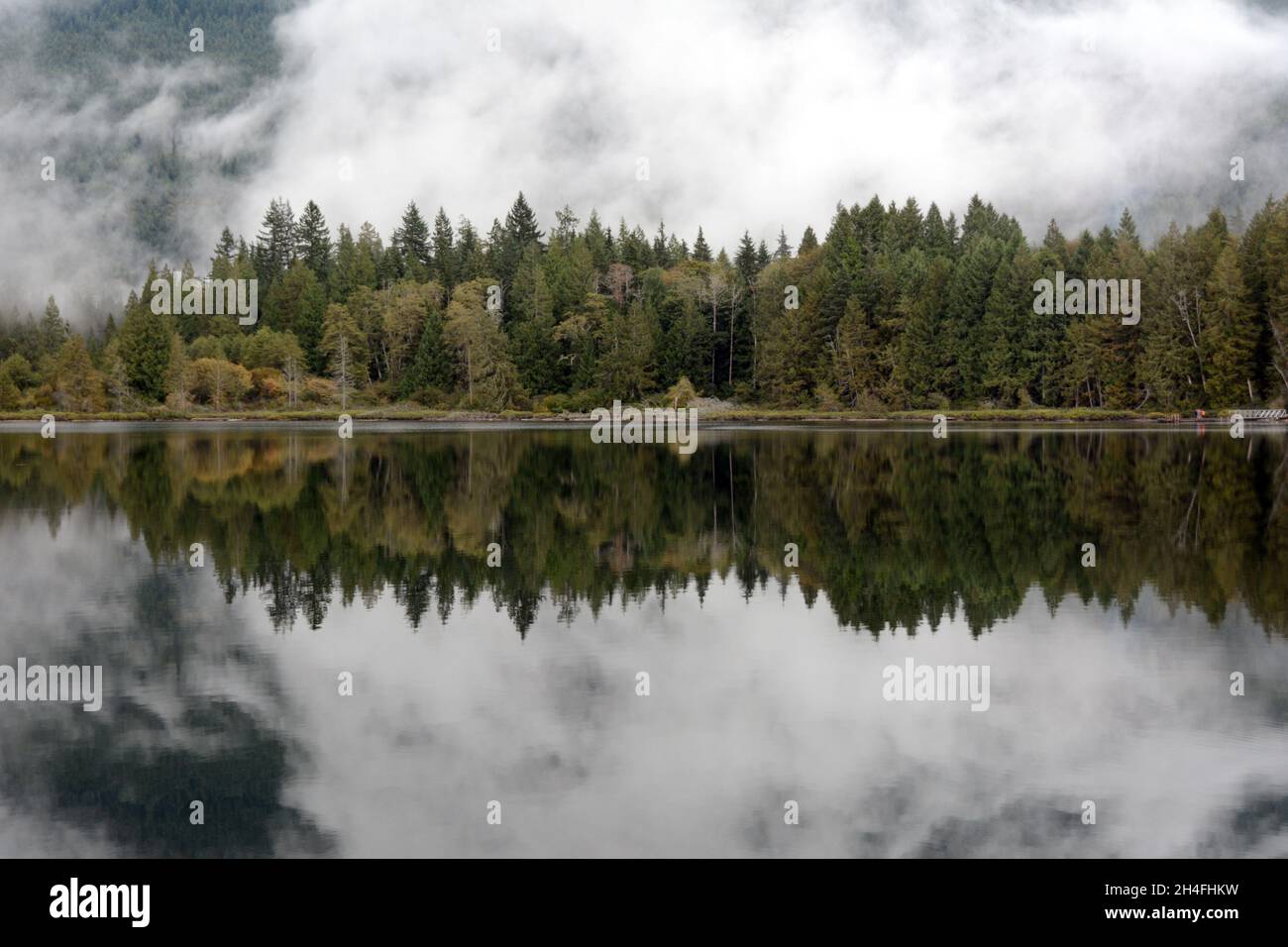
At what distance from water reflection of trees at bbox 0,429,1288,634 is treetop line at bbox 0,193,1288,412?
47513mm

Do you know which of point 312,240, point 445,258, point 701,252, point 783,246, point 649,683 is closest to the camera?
point 649,683

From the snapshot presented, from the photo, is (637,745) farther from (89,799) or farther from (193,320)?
(193,320)

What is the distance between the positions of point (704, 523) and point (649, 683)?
13405 mm

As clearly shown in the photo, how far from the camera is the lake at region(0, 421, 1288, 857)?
973 cm

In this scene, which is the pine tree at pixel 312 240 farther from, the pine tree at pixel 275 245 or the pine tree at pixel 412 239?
the pine tree at pixel 412 239

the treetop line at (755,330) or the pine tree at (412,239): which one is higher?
the pine tree at (412,239)

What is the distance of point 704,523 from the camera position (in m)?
26.6

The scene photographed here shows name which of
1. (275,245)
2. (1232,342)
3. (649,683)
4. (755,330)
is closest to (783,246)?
(275,245)

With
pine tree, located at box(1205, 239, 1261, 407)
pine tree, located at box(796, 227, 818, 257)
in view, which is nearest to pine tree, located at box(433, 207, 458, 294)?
pine tree, located at box(796, 227, 818, 257)

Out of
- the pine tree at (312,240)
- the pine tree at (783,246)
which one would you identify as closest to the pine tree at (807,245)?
the pine tree at (783,246)

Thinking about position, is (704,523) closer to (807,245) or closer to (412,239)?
(807,245)

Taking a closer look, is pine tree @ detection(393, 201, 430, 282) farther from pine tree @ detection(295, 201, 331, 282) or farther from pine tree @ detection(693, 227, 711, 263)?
pine tree @ detection(693, 227, 711, 263)

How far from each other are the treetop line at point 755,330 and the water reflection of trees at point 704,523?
47513 millimetres

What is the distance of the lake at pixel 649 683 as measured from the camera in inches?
383
